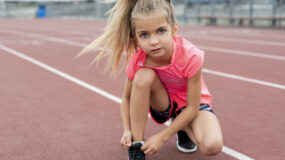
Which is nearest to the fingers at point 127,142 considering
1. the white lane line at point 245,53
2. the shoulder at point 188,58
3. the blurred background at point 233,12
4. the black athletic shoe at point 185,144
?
the black athletic shoe at point 185,144

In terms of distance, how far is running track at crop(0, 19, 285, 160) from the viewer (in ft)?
9.41

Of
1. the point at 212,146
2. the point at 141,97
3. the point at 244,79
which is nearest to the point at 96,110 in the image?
the point at 141,97

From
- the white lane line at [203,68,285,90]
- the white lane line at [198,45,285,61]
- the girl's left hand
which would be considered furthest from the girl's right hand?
the white lane line at [198,45,285,61]

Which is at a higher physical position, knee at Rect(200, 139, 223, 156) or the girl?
the girl

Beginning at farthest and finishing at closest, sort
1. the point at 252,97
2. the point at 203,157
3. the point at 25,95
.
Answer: the point at 25,95, the point at 252,97, the point at 203,157

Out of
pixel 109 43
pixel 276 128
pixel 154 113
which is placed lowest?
pixel 276 128

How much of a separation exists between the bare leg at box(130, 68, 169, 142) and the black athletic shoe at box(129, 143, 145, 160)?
75 mm

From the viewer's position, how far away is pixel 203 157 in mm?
2711

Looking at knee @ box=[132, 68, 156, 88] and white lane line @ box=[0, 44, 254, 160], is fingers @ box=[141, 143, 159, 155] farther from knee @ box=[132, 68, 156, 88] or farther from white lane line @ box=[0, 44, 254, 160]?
white lane line @ box=[0, 44, 254, 160]

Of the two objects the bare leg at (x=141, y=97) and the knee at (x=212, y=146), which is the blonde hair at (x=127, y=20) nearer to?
the bare leg at (x=141, y=97)

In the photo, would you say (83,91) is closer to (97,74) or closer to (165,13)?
(97,74)

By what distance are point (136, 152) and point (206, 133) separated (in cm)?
50

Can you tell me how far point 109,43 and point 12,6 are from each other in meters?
48.7

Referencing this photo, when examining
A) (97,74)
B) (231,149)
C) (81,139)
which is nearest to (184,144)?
(231,149)
